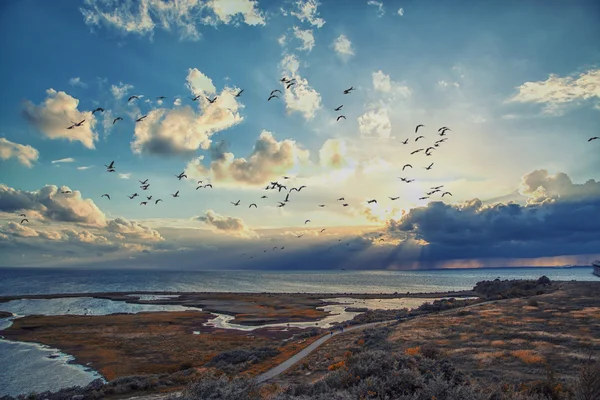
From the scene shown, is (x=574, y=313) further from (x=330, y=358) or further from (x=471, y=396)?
(x=471, y=396)

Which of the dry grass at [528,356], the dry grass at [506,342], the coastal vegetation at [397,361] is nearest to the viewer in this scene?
the coastal vegetation at [397,361]

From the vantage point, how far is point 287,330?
63219 millimetres

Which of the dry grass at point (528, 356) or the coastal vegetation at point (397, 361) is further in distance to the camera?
the dry grass at point (528, 356)

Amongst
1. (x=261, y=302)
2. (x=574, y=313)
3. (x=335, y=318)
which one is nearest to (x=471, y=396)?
(x=574, y=313)

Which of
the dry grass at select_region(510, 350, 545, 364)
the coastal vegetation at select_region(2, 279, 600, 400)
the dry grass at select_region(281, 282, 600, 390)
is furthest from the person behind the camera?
the dry grass at select_region(510, 350, 545, 364)

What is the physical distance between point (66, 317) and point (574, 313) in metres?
93.2

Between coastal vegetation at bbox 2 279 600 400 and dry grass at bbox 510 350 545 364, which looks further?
dry grass at bbox 510 350 545 364

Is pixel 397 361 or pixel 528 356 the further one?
pixel 528 356

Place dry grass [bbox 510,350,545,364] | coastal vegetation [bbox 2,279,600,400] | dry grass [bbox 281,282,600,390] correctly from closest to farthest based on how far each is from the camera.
A: coastal vegetation [bbox 2,279,600,400]
dry grass [bbox 281,282,600,390]
dry grass [bbox 510,350,545,364]

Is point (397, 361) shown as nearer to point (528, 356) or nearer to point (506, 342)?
point (528, 356)

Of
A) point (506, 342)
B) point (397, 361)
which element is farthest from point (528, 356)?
point (397, 361)

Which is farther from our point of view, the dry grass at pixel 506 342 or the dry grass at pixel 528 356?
the dry grass at pixel 528 356

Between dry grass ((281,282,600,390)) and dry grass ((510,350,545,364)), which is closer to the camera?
dry grass ((281,282,600,390))

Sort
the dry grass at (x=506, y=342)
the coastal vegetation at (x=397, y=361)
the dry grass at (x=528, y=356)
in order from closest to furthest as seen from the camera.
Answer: the coastal vegetation at (x=397, y=361) < the dry grass at (x=506, y=342) < the dry grass at (x=528, y=356)
